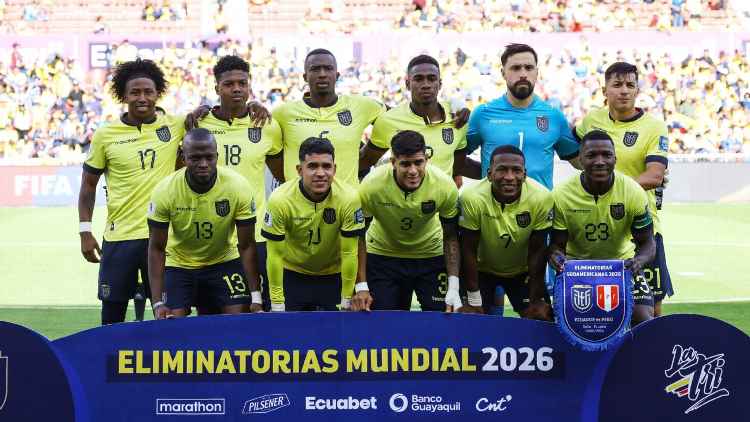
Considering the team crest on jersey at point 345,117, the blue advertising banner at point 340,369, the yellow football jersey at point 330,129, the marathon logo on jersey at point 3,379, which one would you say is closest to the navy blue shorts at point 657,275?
the blue advertising banner at point 340,369

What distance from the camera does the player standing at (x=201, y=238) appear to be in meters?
6.73

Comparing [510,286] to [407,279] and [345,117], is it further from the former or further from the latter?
[345,117]

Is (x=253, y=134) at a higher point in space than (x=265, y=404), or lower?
higher

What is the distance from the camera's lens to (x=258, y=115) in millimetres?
7746

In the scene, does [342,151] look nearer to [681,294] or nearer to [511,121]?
[511,121]

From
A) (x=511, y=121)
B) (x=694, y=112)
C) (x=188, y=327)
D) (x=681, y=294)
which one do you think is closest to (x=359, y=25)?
(x=694, y=112)

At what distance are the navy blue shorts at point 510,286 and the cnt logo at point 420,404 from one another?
1666mm

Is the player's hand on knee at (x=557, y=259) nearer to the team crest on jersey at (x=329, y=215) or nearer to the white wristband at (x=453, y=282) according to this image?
the white wristband at (x=453, y=282)

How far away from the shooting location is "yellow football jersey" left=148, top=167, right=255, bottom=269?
680cm

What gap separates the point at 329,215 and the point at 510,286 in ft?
4.48

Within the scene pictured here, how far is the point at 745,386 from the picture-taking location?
5.61 metres

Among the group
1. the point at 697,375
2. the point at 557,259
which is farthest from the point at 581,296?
the point at 557,259

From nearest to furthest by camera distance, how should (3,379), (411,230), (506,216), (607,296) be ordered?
(3,379), (607,296), (506,216), (411,230)

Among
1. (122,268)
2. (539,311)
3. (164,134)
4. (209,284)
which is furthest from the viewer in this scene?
(164,134)
